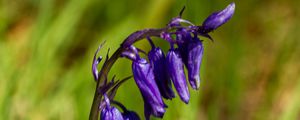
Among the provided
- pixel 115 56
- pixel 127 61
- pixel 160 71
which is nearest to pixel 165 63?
pixel 160 71

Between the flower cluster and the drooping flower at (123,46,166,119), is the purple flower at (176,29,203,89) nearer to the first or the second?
the flower cluster

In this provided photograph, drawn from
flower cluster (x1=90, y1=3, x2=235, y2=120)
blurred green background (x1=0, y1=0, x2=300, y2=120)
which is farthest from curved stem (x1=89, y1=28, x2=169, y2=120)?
blurred green background (x1=0, y1=0, x2=300, y2=120)

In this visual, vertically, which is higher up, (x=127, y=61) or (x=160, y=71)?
(x=127, y=61)

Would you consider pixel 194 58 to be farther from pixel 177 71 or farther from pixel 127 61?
pixel 127 61

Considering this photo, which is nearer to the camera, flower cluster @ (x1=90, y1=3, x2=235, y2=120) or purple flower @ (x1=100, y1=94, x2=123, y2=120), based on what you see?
flower cluster @ (x1=90, y1=3, x2=235, y2=120)

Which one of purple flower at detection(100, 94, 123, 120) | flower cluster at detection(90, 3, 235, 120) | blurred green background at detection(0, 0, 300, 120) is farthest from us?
blurred green background at detection(0, 0, 300, 120)

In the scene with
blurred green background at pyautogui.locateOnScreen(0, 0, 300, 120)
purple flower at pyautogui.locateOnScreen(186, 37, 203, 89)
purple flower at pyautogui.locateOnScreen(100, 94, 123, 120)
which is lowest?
purple flower at pyautogui.locateOnScreen(100, 94, 123, 120)

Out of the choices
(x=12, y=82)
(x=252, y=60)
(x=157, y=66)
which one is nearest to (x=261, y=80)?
(x=252, y=60)
